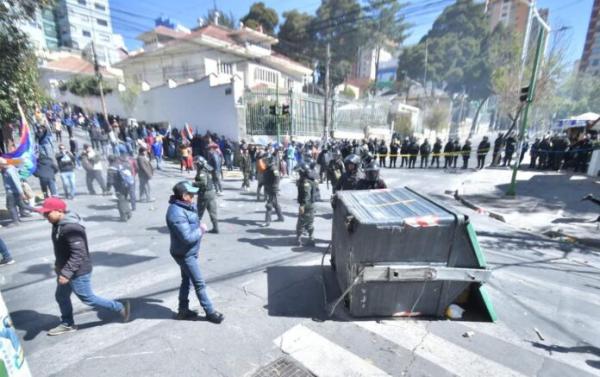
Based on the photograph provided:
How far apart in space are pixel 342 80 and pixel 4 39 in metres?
42.7

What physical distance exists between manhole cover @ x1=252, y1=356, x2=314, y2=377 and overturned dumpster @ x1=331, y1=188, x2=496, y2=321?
3.30ft

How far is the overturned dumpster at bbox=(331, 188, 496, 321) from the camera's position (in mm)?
3451

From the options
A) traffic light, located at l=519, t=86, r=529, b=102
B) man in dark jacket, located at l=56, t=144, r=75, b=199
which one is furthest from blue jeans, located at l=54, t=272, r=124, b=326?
traffic light, located at l=519, t=86, r=529, b=102

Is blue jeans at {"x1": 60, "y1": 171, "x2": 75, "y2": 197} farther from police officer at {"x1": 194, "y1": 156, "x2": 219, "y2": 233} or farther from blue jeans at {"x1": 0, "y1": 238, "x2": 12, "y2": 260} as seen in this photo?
police officer at {"x1": 194, "y1": 156, "x2": 219, "y2": 233}

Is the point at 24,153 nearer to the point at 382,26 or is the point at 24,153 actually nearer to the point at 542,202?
the point at 542,202

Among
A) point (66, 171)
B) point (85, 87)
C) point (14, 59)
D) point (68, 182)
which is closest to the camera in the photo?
point (14, 59)

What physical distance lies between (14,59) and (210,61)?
25492 millimetres

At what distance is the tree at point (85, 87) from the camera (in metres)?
32.4

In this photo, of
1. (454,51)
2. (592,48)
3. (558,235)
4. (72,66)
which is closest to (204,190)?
(558,235)

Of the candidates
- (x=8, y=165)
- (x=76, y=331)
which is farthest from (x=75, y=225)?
(x=8, y=165)

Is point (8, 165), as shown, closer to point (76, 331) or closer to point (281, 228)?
point (76, 331)

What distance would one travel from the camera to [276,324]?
3834 millimetres

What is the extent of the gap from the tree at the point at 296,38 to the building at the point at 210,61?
8.38m

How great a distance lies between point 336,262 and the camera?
4789 millimetres
